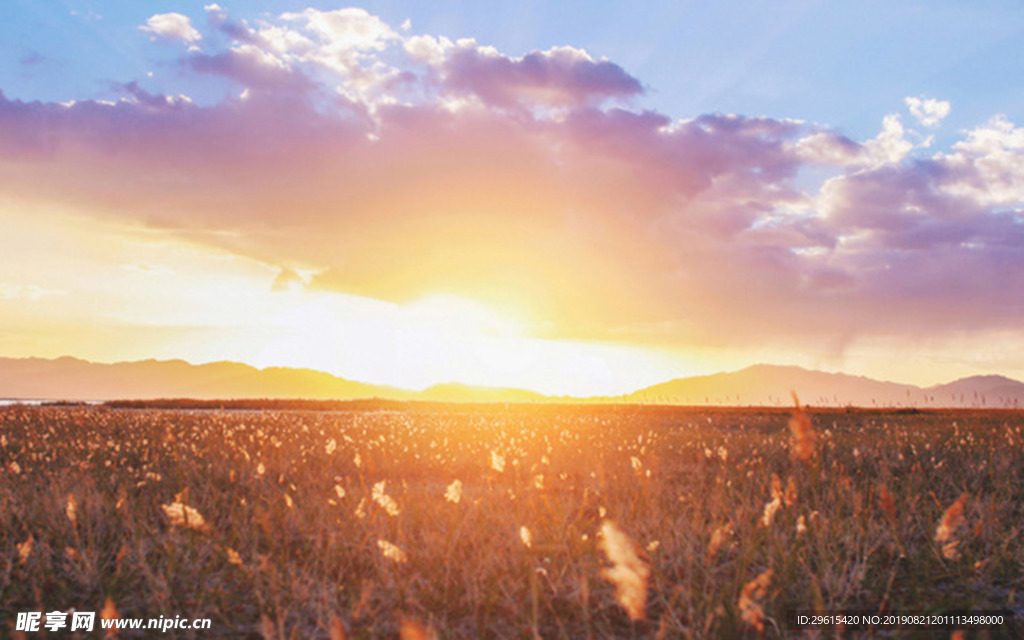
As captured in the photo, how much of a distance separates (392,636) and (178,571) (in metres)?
2.07

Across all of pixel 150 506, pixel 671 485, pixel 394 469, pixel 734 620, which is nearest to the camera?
pixel 734 620

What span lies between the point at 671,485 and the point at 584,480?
120cm

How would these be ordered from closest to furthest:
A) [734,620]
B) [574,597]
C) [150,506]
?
[734,620]
[574,597]
[150,506]

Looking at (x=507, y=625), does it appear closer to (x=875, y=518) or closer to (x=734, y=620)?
(x=734, y=620)

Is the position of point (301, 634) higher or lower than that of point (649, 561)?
lower

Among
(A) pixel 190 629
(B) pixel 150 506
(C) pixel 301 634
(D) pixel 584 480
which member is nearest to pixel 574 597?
(C) pixel 301 634

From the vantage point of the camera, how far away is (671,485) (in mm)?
8273

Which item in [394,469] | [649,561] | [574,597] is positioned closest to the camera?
[574,597]

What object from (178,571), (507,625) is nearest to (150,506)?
(178,571)

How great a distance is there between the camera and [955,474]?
8312 millimetres

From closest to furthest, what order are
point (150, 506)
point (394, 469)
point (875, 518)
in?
point (875, 518)
point (150, 506)
point (394, 469)

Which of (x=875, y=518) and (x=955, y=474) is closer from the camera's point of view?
(x=875, y=518)

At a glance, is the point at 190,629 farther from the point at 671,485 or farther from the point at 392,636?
the point at 671,485

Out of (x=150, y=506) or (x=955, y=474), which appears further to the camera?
(x=955, y=474)
